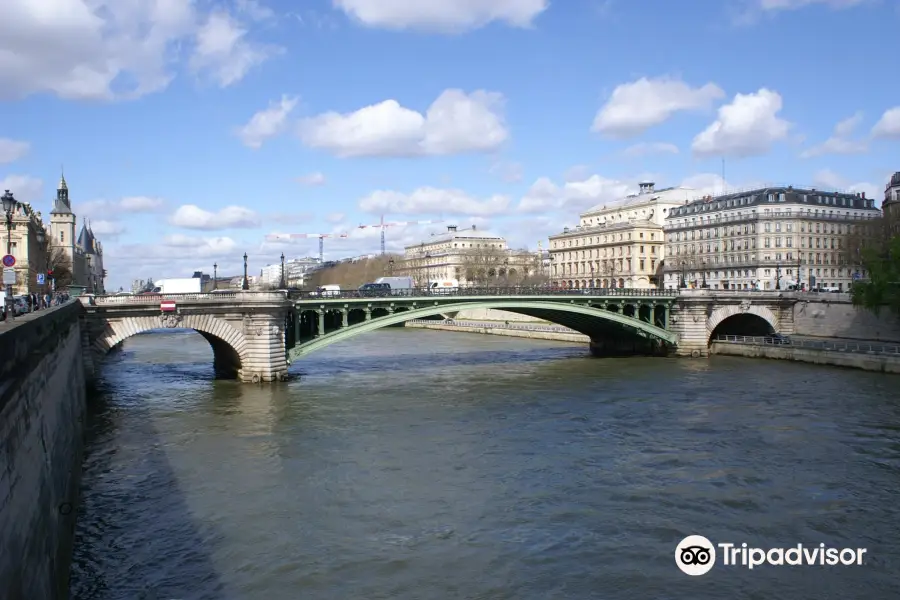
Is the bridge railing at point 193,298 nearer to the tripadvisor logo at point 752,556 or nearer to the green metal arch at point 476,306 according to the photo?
the green metal arch at point 476,306

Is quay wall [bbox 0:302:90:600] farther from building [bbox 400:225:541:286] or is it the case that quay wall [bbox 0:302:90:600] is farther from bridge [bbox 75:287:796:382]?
building [bbox 400:225:541:286]

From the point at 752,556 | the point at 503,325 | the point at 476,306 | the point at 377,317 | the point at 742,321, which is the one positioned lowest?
the point at 752,556

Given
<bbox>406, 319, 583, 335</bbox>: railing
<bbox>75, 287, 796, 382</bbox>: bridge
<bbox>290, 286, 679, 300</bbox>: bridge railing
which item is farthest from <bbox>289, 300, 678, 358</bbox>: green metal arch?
<bbox>406, 319, 583, 335</bbox>: railing

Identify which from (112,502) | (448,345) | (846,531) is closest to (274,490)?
(112,502)

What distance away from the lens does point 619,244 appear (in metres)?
115

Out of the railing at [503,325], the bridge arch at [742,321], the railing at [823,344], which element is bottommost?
the railing at [823,344]

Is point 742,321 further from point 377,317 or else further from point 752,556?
point 752,556

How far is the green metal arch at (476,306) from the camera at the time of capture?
41.8 meters

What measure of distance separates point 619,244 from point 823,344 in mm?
66074

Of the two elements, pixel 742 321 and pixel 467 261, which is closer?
pixel 742 321

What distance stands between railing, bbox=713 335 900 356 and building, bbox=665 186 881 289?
3606 centimetres

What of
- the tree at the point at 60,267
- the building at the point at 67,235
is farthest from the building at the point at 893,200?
the building at the point at 67,235

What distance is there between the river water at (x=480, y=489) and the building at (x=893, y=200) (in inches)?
1751

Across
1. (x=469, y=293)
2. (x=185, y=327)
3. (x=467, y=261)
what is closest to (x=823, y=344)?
(x=469, y=293)
